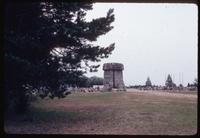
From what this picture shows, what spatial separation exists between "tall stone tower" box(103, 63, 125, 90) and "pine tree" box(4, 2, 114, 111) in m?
21.8

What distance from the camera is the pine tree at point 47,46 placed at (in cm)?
1050

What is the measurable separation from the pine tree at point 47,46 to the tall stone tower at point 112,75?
857 inches

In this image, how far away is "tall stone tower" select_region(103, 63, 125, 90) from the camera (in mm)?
34781

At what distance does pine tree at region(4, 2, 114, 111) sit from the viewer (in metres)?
10.5

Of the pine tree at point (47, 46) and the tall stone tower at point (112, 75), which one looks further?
the tall stone tower at point (112, 75)

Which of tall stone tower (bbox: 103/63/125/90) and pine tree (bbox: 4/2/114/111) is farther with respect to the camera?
tall stone tower (bbox: 103/63/125/90)

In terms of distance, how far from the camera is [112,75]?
34906 mm

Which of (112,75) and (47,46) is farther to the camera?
(112,75)

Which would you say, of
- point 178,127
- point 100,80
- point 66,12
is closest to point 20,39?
point 66,12

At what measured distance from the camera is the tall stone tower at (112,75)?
34.8 m

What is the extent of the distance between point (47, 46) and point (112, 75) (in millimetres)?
23482

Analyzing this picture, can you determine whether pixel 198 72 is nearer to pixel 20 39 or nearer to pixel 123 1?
pixel 123 1

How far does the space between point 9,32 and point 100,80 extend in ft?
113

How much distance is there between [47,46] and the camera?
1163 cm
